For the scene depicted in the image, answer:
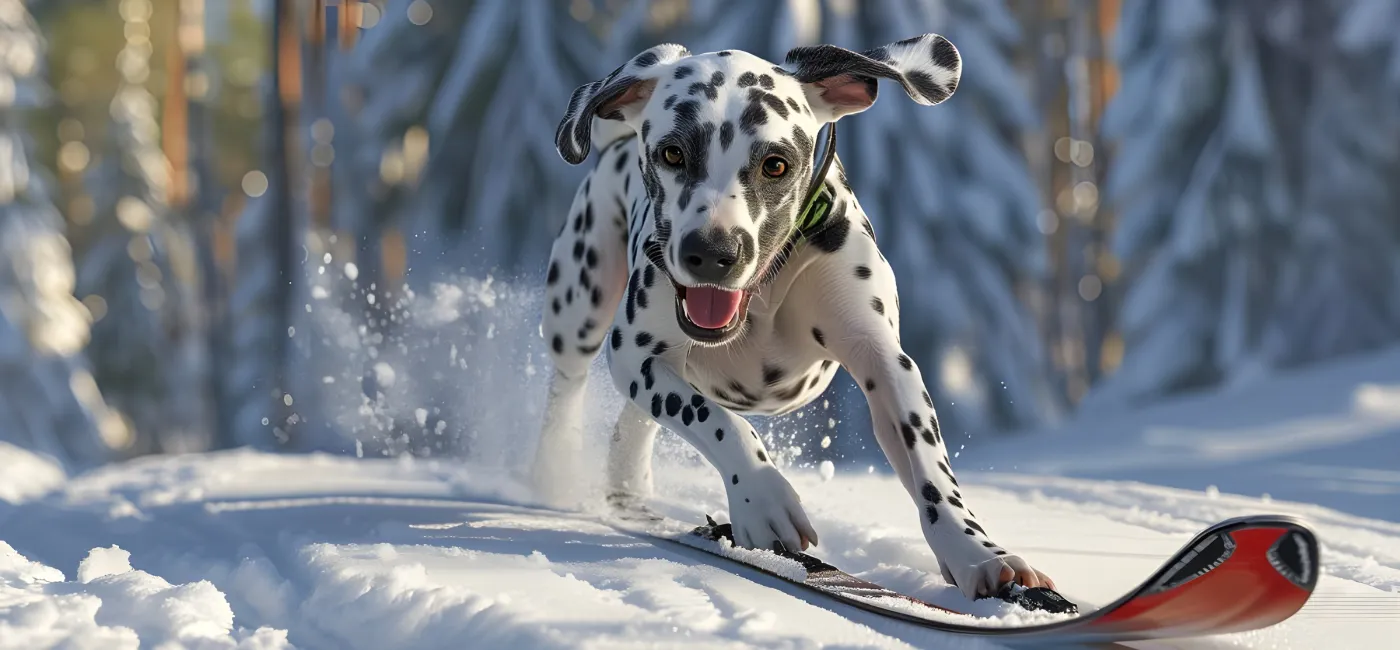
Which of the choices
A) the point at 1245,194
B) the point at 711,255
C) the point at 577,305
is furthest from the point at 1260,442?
the point at 711,255

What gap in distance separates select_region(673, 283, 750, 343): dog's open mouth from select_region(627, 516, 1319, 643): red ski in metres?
1.08

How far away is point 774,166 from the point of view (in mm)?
4207

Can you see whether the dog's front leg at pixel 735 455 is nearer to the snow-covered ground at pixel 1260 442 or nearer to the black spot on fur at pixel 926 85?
the black spot on fur at pixel 926 85

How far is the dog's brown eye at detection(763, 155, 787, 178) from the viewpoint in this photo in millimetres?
4180

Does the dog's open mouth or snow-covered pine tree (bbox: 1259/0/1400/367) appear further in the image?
snow-covered pine tree (bbox: 1259/0/1400/367)

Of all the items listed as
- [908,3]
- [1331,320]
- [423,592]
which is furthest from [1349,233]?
[423,592]

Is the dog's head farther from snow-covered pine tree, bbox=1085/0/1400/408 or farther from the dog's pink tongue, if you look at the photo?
snow-covered pine tree, bbox=1085/0/1400/408

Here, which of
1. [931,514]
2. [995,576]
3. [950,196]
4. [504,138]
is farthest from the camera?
[504,138]

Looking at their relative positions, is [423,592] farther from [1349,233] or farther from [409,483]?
[1349,233]

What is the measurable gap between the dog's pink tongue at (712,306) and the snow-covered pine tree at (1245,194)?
41.4 feet

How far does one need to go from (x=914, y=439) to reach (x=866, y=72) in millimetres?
1209

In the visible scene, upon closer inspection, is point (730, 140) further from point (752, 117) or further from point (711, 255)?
point (711, 255)

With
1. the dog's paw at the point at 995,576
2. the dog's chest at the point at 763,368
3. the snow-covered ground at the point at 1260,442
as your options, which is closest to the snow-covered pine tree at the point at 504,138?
the snow-covered ground at the point at 1260,442

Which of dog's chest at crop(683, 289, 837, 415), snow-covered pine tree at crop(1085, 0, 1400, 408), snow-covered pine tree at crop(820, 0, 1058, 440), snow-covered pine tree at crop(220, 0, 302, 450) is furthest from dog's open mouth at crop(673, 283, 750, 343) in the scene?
snow-covered pine tree at crop(220, 0, 302, 450)
